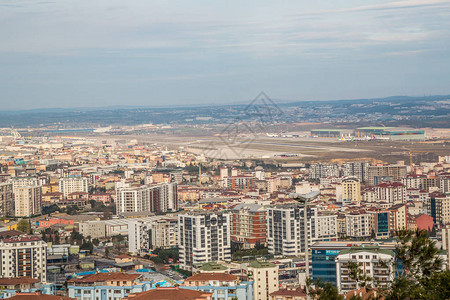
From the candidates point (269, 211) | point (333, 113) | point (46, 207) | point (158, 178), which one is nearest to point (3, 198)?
point (46, 207)

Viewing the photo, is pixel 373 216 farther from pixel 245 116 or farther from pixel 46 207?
pixel 245 116

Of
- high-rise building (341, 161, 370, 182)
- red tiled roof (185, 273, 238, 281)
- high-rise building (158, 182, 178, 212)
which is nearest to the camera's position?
red tiled roof (185, 273, 238, 281)

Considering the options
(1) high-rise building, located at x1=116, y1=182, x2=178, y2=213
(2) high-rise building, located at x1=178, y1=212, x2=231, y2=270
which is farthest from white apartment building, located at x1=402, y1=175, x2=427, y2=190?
(2) high-rise building, located at x1=178, y1=212, x2=231, y2=270

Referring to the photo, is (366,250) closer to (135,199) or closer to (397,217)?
(397,217)

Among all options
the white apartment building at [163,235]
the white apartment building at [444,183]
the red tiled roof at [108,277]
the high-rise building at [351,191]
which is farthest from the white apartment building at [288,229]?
the white apartment building at [444,183]

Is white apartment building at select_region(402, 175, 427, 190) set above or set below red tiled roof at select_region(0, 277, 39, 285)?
below

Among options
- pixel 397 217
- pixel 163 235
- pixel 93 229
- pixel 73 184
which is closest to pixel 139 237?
pixel 163 235

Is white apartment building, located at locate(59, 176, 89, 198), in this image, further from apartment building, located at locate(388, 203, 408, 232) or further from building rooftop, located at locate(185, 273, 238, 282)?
building rooftop, located at locate(185, 273, 238, 282)
